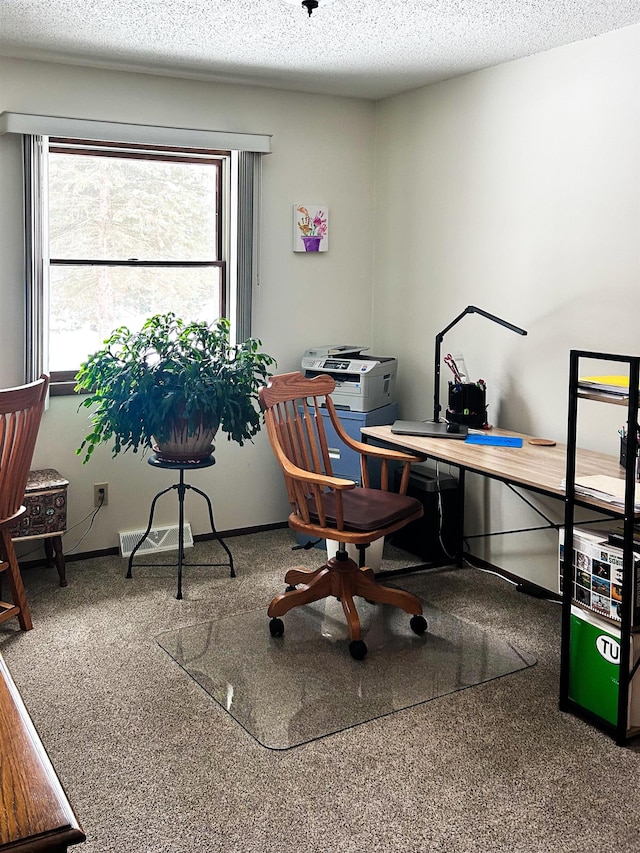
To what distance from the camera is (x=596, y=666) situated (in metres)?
2.62

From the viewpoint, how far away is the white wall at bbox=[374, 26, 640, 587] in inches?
132

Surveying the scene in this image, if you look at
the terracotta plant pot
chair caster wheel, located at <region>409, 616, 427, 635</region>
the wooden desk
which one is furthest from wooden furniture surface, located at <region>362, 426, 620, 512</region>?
the terracotta plant pot

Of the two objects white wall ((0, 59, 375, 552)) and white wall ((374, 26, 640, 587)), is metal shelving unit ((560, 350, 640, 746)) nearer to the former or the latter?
white wall ((374, 26, 640, 587))

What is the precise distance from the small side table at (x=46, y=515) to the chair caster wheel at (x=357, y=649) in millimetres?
1507

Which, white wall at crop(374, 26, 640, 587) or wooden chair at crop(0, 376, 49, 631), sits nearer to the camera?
wooden chair at crop(0, 376, 49, 631)

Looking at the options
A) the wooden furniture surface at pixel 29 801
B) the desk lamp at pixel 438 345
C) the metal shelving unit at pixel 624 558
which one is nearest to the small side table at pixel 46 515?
the desk lamp at pixel 438 345

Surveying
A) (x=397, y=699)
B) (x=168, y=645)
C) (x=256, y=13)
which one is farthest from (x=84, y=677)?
(x=256, y=13)

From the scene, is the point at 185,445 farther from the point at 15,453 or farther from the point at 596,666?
the point at 596,666

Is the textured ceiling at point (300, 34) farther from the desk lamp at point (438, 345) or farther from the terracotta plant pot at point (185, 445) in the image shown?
the terracotta plant pot at point (185, 445)

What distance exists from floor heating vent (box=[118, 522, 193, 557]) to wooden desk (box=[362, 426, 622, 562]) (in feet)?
4.02

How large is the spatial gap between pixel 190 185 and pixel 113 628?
2311 millimetres

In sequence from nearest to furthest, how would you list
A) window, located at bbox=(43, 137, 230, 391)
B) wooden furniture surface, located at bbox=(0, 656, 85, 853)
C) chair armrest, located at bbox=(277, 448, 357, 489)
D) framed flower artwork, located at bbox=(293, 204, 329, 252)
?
wooden furniture surface, located at bbox=(0, 656, 85, 853)
chair armrest, located at bbox=(277, 448, 357, 489)
window, located at bbox=(43, 137, 230, 391)
framed flower artwork, located at bbox=(293, 204, 329, 252)

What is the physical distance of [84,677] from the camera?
9.77 ft

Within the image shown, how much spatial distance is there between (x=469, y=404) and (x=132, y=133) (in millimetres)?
→ 2082
